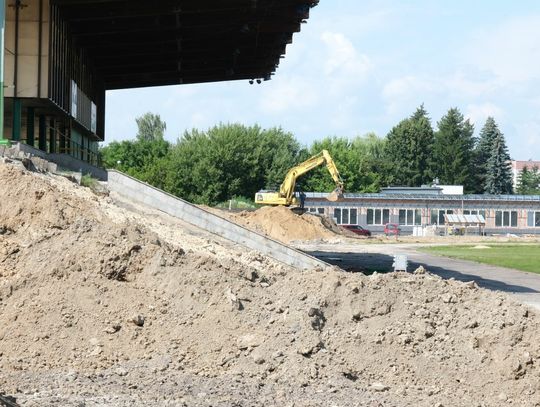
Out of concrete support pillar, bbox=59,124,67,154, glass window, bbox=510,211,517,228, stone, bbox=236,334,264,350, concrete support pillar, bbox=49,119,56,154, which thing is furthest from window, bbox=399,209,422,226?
stone, bbox=236,334,264,350

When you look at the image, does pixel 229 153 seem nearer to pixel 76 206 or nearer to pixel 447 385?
pixel 76 206

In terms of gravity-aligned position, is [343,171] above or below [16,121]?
above

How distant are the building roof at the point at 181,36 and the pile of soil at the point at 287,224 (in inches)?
495

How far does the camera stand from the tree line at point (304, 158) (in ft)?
329

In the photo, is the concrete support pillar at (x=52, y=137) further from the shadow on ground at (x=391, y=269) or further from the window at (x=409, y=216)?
the window at (x=409, y=216)

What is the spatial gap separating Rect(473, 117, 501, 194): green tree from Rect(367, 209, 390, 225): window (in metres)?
40.8

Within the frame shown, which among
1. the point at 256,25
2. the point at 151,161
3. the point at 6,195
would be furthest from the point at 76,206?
the point at 151,161

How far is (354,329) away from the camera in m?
12.3

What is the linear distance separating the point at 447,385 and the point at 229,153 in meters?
89.2

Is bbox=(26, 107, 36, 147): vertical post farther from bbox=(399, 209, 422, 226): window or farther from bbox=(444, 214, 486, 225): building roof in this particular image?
bbox=(399, 209, 422, 226): window

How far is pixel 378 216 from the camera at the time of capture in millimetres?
96625

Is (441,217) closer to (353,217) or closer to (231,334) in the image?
(353,217)

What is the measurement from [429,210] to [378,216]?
16.9ft

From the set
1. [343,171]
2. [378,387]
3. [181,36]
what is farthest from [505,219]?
[378,387]
